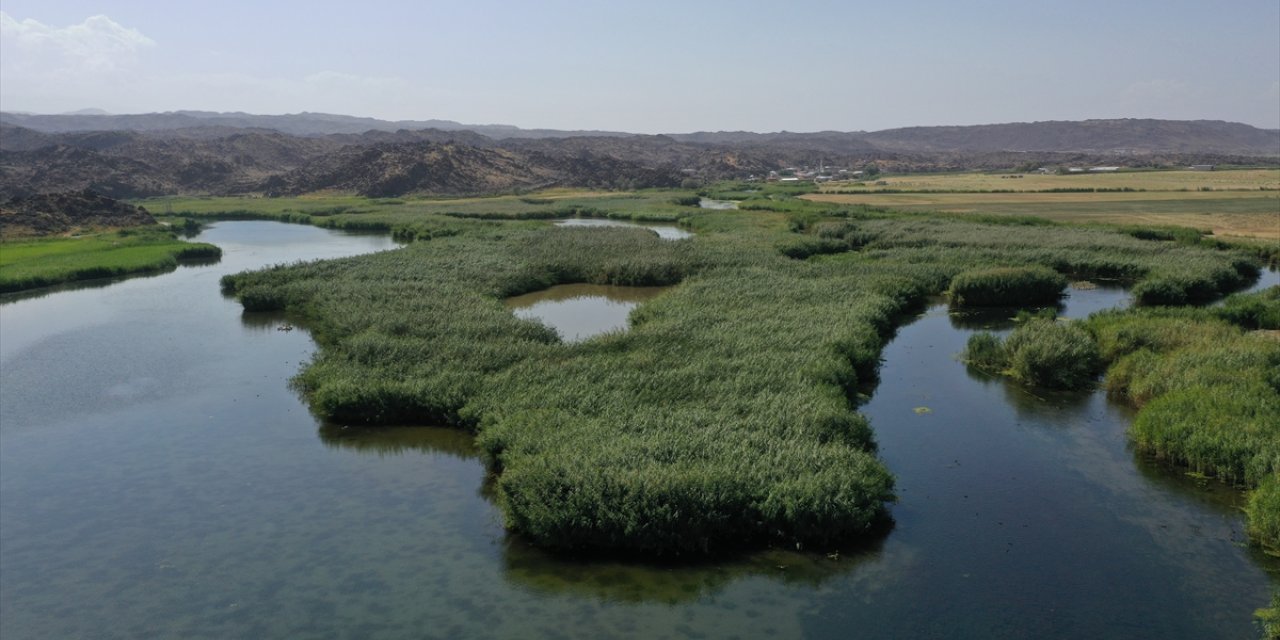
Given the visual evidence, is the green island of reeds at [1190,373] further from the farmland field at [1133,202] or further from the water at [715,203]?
the water at [715,203]

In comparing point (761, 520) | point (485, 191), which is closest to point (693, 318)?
point (761, 520)

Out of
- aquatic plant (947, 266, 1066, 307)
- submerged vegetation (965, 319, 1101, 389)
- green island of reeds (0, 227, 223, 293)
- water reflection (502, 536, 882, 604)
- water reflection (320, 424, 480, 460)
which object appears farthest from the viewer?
green island of reeds (0, 227, 223, 293)

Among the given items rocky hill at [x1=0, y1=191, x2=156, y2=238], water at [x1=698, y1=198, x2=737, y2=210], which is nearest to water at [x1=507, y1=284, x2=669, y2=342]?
rocky hill at [x1=0, y1=191, x2=156, y2=238]

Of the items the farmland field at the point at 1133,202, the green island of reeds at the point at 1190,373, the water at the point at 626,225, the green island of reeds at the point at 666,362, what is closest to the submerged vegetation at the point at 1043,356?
the green island of reeds at the point at 1190,373

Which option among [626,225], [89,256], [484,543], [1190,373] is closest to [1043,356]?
[1190,373]

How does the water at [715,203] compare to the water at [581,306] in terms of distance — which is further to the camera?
the water at [715,203]

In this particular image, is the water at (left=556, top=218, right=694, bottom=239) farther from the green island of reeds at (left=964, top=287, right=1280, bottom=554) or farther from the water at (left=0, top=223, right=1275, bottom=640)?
the water at (left=0, top=223, right=1275, bottom=640)

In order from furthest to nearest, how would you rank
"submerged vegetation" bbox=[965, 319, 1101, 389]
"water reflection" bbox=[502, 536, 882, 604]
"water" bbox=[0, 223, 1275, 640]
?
"submerged vegetation" bbox=[965, 319, 1101, 389] < "water reflection" bbox=[502, 536, 882, 604] < "water" bbox=[0, 223, 1275, 640]
